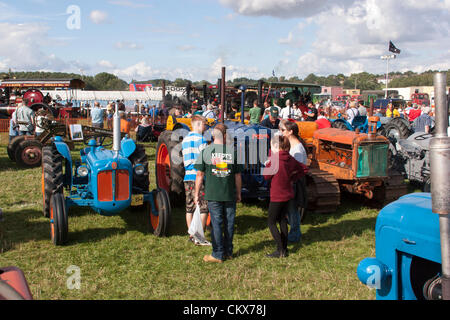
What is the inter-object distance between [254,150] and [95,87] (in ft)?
246

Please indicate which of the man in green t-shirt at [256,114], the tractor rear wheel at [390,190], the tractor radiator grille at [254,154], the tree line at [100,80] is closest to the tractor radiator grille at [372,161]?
the tractor rear wheel at [390,190]

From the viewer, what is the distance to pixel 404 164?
832 cm

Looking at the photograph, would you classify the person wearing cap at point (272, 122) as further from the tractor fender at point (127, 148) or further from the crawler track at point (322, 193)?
the tractor fender at point (127, 148)

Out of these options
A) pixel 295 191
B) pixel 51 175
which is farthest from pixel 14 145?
pixel 295 191

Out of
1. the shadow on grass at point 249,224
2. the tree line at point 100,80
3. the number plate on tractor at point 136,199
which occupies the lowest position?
the shadow on grass at point 249,224

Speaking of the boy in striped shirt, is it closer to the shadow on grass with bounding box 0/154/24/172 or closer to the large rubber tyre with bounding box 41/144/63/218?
the large rubber tyre with bounding box 41/144/63/218

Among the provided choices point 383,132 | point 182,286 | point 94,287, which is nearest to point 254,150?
point 182,286

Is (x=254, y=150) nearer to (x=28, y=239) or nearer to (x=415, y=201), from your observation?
(x=28, y=239)

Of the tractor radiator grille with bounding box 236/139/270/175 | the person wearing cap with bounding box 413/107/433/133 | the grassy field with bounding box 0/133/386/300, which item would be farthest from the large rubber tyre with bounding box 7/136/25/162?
the person wearing cap with bounding box 413/107/433/133

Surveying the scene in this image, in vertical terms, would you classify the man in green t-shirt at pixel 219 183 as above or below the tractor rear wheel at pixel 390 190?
above

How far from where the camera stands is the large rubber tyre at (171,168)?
622 centimetres

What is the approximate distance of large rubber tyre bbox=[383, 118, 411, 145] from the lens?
10.9 meters

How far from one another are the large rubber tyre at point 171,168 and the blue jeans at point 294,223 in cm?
175

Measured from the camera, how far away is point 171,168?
629cm
